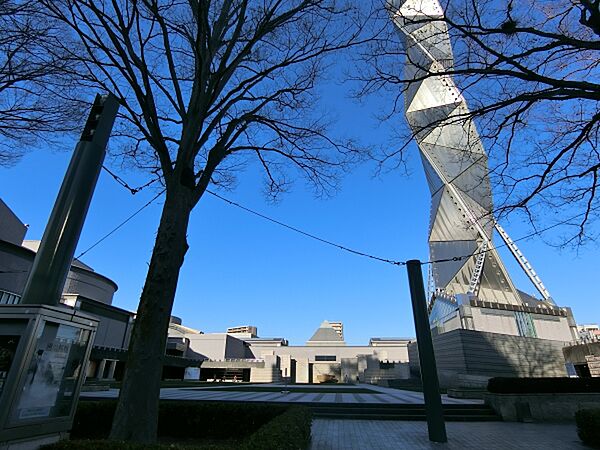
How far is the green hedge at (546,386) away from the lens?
1059 cm

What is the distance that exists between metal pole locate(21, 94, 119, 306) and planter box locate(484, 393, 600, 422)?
478 inches

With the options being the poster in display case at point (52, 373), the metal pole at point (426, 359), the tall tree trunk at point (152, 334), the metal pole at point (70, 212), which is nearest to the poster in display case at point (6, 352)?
the poster in display case at point (52, 373)

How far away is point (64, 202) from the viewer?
14.9 feet

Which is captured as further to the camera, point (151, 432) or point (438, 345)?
point (438, 345)

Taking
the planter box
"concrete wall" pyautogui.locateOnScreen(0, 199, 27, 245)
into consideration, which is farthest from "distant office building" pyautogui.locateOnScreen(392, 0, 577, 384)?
"concrete wall" pyautogui.locateOnScreen(0, 199, 27, 245)

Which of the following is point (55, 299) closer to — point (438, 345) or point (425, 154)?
point (438, 345)

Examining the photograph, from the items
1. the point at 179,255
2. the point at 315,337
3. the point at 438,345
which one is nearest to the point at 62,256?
the point at 179,255

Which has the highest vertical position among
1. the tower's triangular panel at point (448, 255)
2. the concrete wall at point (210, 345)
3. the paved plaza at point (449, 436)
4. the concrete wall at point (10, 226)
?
the tower's triangular panel at point (448, 255)

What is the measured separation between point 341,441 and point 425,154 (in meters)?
54.0

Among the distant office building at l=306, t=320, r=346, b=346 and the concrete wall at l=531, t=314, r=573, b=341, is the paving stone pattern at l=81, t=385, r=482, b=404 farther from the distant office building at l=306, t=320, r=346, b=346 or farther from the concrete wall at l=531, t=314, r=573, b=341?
the distant office building at l=306, t=320, r=346, b=346

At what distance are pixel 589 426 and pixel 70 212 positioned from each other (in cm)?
1025

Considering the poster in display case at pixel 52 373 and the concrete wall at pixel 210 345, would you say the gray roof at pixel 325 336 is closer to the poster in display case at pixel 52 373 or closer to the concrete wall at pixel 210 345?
the concrete wall at pixel 210 345

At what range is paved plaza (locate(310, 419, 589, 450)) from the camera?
22.1 ft

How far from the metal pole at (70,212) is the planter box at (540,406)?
1214 cm
